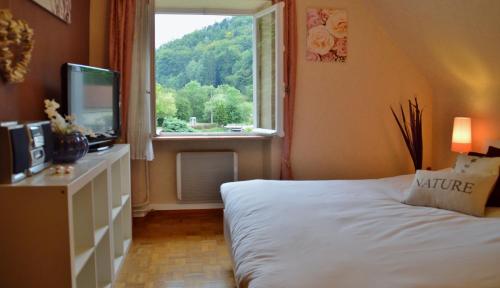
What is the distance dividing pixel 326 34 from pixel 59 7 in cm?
239

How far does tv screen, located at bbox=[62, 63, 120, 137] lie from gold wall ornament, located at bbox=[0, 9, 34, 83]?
1.00ft

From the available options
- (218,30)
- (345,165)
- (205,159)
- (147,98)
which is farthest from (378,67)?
(147,98)

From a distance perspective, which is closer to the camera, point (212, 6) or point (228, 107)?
point (212, 6)

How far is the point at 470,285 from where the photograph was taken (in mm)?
1434

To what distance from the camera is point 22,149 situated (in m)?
1.77

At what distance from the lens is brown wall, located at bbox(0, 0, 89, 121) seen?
2203mm

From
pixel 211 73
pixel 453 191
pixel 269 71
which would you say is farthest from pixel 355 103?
pixel 453 191

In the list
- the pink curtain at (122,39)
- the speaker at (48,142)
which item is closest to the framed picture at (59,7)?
the pink curtain at (122,39)

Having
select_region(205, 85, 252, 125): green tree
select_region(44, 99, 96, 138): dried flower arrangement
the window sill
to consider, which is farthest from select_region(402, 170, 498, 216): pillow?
select_region(205, 85, 252, 125): green tree

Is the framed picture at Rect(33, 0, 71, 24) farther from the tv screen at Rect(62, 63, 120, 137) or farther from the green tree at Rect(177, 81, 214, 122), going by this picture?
the green tree at Rect(177, 81, 214, 122)

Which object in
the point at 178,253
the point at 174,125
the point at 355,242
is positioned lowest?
the point at 178,253

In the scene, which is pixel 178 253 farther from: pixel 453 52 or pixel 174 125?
pixel 453 52

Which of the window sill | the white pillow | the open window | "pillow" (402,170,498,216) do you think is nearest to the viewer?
"pillow" (402,170,498,216)

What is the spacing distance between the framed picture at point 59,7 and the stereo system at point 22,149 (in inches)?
37.4
